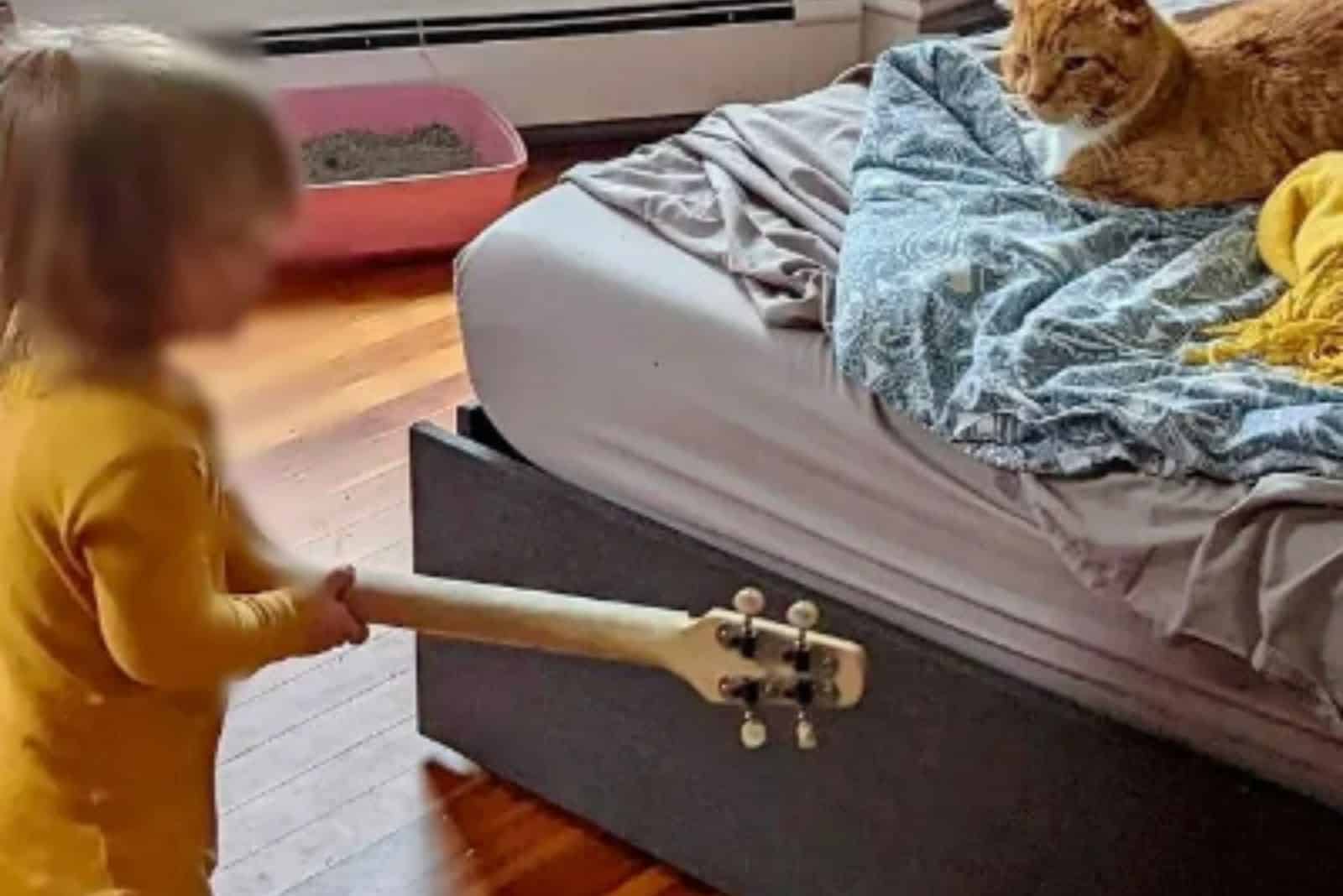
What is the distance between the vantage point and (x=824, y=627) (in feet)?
5.52

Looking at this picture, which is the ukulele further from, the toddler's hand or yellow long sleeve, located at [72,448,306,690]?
yellow long sleeve, located at [72,448,306,690]

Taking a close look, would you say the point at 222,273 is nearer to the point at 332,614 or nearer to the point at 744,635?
the point at 332,614

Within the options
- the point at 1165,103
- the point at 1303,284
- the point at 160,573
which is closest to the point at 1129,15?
the point at 1165,103

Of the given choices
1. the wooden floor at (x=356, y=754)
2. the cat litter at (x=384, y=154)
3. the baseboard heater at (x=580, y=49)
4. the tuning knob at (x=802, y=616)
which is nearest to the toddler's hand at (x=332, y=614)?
the wooden floor at (x=356, y=754)

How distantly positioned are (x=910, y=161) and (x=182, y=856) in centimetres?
89

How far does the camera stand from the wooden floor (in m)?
1.94

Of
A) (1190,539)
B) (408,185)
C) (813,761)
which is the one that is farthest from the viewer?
(408,185)

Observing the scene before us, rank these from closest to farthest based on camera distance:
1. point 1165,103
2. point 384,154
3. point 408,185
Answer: point 1165,103 → point 408,185 → point 384,154

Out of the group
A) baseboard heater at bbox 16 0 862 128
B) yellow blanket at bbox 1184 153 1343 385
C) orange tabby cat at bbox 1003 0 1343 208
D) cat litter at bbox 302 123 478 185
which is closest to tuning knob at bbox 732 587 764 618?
yellow blanket at bbox 1184 153 1343 385

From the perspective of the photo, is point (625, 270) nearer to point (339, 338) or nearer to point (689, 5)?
point (339, 338)

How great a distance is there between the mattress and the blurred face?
583 millimetres

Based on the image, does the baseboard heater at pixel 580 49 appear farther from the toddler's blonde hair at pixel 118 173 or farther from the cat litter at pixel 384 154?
the toddler's blonde hair at pixel 118 173

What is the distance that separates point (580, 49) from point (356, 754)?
4.57ft

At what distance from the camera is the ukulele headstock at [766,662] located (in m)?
1.32
